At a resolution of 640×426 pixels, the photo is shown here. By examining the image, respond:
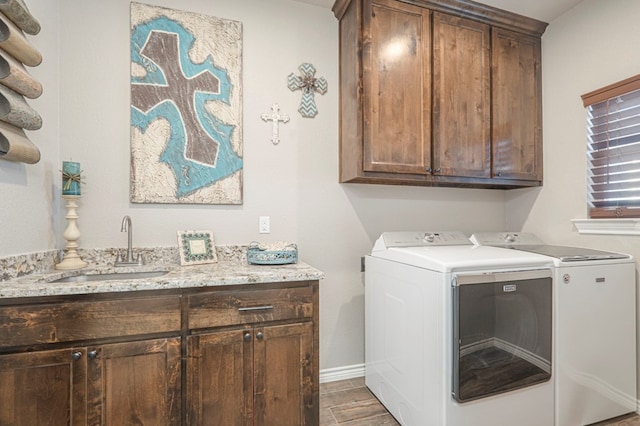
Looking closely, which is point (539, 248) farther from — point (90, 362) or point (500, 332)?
point (90, 362)

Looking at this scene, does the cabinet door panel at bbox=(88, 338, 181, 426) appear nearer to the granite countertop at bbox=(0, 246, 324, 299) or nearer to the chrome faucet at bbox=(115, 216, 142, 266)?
the granite countertop at bbox=(0, 246, 324, 299)

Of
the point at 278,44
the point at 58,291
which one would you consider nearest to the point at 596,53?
the point at 278,44

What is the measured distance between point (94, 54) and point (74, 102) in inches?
12.3

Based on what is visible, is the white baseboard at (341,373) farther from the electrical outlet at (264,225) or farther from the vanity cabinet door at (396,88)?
the vanity cabinet door at (396,88)

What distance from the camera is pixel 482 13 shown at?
2252 mm

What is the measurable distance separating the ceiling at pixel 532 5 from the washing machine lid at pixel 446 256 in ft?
5.67

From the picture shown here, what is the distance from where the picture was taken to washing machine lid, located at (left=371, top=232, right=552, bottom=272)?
5.14ft

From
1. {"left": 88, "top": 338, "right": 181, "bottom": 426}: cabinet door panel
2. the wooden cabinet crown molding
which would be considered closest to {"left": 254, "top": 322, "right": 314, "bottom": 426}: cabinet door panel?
{"left": 88, "top": 338, "right": 181, "bottom": 426}: cabinet door panel

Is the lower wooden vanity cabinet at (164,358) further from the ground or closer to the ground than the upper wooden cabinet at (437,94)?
closer to the ground

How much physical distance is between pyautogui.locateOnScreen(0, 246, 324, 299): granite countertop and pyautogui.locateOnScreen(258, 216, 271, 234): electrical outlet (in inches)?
11.2

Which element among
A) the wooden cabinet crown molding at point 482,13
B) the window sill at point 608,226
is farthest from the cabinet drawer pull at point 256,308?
the window sill at point 608,226

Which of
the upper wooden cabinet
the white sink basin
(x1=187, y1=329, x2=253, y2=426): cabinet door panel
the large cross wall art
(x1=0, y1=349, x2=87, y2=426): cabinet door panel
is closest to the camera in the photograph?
(x1=0, y1=349, x2=87, y2=426): cabinet door panel

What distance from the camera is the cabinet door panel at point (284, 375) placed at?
4.96 feet

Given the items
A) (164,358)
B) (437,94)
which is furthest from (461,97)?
(164,358)
